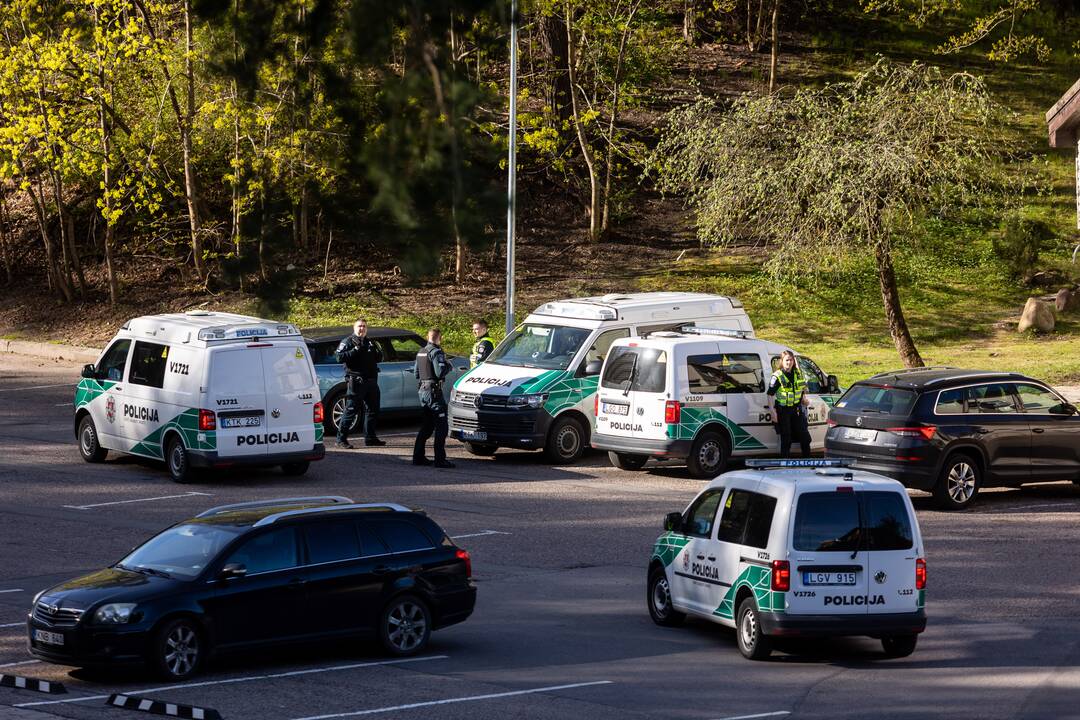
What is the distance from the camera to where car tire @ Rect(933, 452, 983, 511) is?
18844 millimetres

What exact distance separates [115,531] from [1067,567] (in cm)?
1063

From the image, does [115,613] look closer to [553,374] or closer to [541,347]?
[553,374]

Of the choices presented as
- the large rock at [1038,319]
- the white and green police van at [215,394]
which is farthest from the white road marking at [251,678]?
the large rock at [1038,319]

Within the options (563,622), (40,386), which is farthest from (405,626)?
(40,386)

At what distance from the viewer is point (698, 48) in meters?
54.9

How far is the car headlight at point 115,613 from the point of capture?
11008mm

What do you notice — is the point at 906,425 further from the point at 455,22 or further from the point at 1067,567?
the point at 455,22

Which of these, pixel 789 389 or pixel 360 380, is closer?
pixel 789 389

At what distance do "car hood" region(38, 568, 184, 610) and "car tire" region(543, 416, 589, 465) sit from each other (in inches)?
434

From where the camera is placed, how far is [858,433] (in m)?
19.2

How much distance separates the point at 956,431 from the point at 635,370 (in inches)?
Answer: 186

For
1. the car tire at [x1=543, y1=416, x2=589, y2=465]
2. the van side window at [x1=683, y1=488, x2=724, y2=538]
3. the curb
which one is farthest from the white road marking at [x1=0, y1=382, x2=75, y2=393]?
the van side window at [x1=683, y1=488, x2=724, y2=538]

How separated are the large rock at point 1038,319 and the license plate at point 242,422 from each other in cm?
2174

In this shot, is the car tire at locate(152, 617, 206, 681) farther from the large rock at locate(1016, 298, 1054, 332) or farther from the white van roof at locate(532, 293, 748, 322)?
the large rock at locate(1016, 298, 1054, 332)
